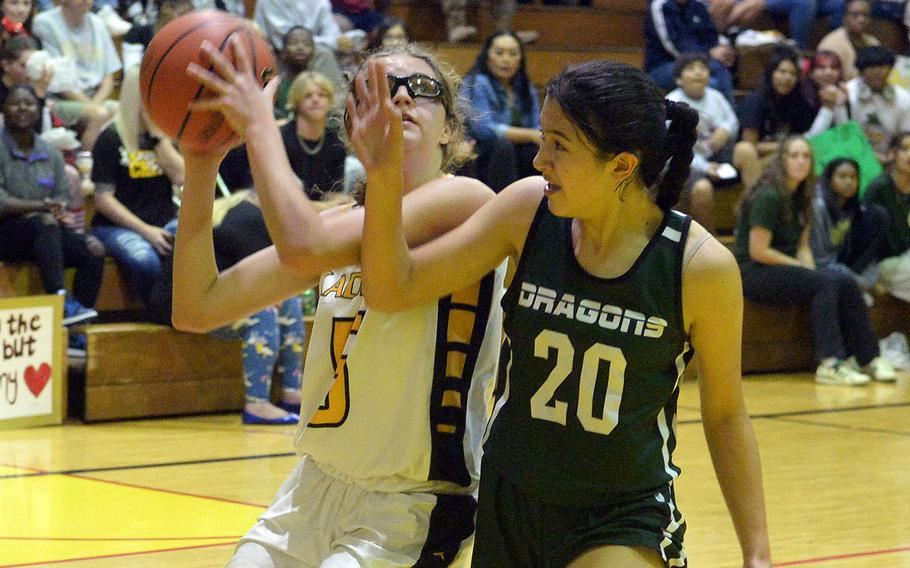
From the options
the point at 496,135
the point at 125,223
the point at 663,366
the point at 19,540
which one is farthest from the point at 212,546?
the point at 496,135

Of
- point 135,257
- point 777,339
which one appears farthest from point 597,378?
point 777,339

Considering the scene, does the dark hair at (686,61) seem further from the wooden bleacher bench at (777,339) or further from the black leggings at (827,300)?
the wooden bleacher bench at (777,339)

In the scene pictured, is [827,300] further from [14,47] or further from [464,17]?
[14,47]

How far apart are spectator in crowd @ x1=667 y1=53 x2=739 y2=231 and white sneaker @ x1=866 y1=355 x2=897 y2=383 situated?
57.9 inches

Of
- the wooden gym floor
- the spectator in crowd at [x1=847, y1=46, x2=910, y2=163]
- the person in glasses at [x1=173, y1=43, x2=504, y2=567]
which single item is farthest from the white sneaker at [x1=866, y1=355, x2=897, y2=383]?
the person in glasses at [x1=173, y1=43, x2=504, y2=567]

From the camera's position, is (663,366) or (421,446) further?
(421,446)

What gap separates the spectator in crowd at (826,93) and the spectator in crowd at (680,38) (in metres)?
0.68

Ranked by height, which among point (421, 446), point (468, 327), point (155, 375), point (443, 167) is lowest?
point (155, 375)

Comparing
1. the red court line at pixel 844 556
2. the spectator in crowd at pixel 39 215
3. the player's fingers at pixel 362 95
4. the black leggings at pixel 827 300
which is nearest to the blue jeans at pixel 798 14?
the black leggings at pixel 827 300

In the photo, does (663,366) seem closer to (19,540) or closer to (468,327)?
(468,327)

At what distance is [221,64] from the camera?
7.92 feet

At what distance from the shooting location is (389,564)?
2504 millimetres

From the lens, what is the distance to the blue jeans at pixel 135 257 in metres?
7.01

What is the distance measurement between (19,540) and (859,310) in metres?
5.89
